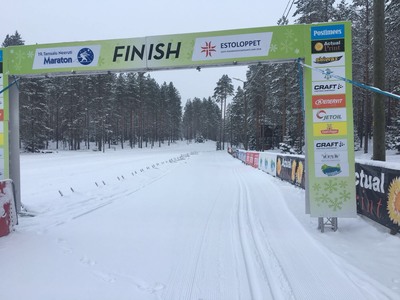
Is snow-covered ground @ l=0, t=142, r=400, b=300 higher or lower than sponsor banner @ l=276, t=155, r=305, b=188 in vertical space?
lower

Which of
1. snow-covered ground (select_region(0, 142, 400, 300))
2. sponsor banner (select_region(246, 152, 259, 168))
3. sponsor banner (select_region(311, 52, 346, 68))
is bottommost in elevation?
Result: snow-covered ground (select_region(0, 142, 400, 300))

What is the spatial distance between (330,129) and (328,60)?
147cm

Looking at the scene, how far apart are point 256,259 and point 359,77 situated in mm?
37386

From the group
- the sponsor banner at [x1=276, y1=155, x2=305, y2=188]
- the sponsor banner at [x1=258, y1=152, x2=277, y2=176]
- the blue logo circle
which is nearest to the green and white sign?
the blue logo circle

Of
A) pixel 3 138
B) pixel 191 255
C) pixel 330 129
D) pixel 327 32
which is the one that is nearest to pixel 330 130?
pixel 330 129

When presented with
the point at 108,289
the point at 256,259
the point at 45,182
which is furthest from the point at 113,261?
the point at 45,182

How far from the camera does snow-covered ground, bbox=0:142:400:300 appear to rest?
15.0 feet

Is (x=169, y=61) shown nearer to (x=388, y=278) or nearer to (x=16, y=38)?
(x=388, y=278)

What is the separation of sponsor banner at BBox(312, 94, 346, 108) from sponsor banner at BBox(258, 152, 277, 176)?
527 inches

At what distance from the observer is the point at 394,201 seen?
6.77 m

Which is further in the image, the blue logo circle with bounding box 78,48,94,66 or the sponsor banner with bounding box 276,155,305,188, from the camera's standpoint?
the sponsor banner with bounding box 276,155,305,188

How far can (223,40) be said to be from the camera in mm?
8766

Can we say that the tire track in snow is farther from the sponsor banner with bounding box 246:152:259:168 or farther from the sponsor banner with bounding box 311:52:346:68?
the sponsor banner with bounding box 246:152:259:168

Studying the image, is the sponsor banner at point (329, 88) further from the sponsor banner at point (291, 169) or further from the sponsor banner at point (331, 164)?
the sponsor banner at point (291, 169)
